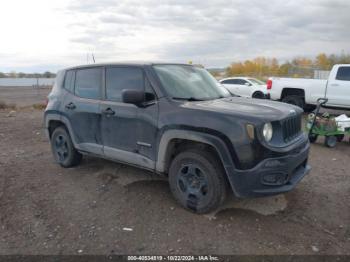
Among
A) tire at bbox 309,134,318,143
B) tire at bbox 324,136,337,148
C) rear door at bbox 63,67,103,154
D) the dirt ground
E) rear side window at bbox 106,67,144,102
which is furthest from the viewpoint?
tire at bbox 309,134,318,143

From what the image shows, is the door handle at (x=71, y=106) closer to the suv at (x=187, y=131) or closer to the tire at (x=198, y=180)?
the suv at (x=187, y=131)

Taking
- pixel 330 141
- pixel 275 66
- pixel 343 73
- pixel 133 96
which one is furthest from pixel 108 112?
pixel 275 66

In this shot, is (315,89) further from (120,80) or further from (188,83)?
(120,80)

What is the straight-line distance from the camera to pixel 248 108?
3.88 metres

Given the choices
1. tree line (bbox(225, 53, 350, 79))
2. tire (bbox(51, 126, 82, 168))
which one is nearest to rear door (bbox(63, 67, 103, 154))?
tire (bbox(51, 126, 82, 168))

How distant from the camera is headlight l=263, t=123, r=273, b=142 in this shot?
3.51 m

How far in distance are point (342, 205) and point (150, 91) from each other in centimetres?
294

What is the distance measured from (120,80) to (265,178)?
249cm

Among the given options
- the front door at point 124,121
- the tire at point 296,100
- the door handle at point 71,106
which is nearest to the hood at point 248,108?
the front door at point 124,121

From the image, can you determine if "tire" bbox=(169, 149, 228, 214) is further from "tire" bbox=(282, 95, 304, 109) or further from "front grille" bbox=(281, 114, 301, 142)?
"tire" bbox=(282, 95, 304, 109)

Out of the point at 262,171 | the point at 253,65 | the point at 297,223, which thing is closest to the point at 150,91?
the point at 262,171

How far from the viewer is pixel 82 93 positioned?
17.2 feet

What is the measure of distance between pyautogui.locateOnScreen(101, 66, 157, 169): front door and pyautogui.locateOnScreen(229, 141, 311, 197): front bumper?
123 centimetres

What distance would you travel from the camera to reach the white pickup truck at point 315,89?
11.2 metres
